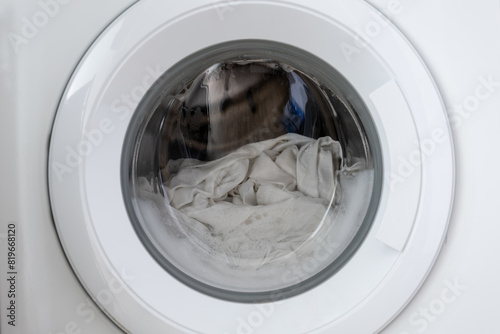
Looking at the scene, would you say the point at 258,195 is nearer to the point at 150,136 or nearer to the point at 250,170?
the point at 250,170

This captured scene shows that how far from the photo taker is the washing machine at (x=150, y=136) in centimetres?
63

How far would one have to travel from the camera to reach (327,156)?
2.69 feet

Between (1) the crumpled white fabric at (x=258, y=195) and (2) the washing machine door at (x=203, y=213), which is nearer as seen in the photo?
(2) the washing machine door at (x=203, y=213)

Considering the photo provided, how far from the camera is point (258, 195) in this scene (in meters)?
0.85

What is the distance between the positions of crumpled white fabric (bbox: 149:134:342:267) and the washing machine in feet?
0.21

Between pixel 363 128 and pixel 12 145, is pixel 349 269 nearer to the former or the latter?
pixel 363 128

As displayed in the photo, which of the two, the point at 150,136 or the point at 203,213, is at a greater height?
the point at 150,136

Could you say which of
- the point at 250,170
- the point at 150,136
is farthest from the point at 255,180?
the point at 150,136

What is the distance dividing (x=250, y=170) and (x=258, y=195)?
4 cm

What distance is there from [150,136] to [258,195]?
0.20 meters

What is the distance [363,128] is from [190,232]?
30 cm

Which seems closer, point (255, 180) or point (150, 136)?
point (150, 136)

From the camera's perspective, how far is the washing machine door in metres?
0.63

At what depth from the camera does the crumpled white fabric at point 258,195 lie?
801mm
